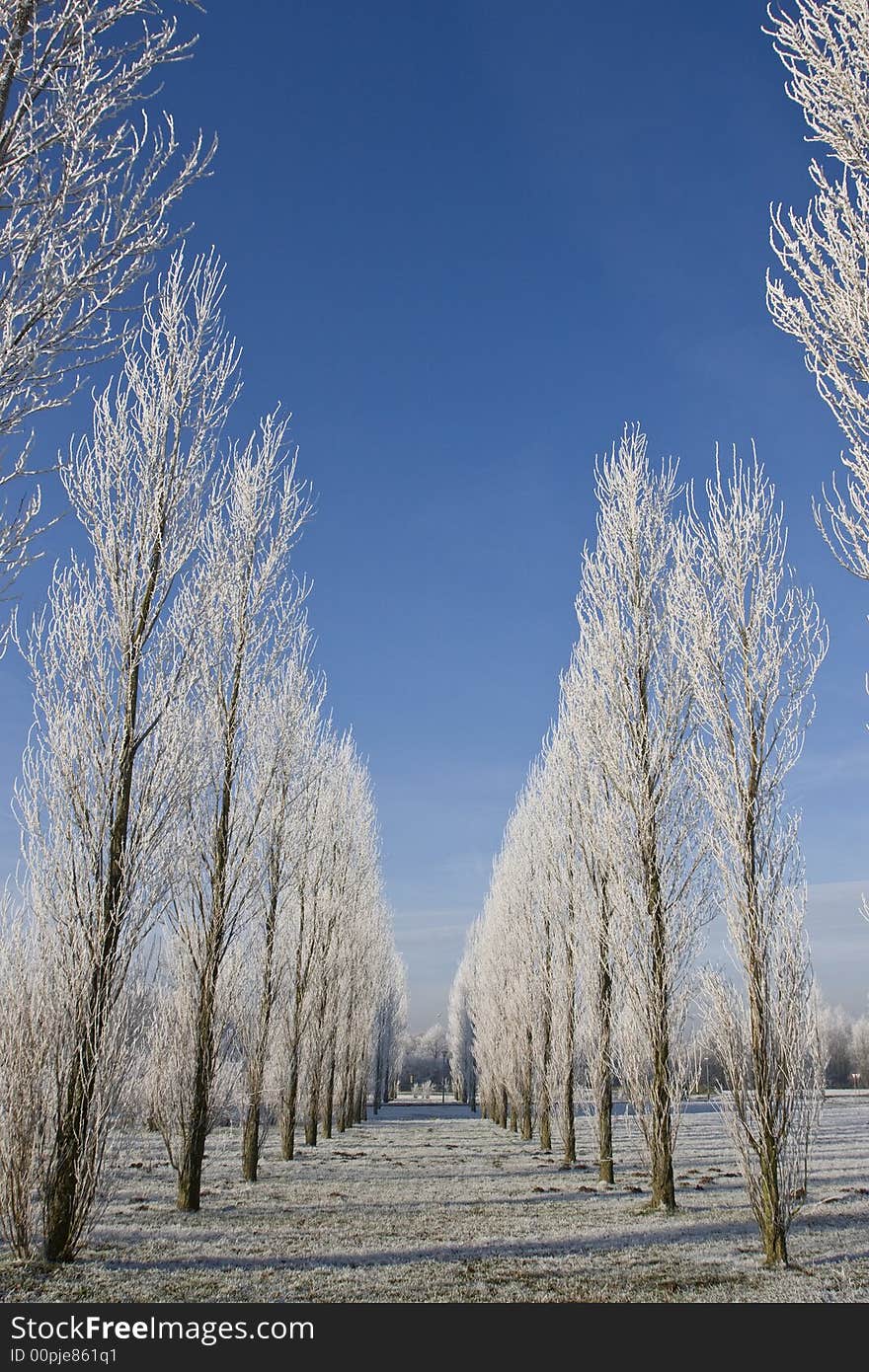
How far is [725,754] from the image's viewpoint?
8.22 m

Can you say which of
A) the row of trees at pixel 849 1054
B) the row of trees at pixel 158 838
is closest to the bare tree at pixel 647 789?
the row of trees at pixel 158 838

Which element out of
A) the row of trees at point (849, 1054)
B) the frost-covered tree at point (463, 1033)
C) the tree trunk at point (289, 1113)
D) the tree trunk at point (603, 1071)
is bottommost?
the row of trees at point (849, 1054)

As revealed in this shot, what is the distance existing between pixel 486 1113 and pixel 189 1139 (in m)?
27.2

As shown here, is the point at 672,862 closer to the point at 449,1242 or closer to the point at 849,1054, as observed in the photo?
the point at 449,1242

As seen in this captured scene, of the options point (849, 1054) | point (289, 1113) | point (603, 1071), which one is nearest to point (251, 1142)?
point (289, 1113)

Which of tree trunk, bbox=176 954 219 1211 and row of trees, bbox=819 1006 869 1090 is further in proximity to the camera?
row of trees, bbox=819 1006 869 1090

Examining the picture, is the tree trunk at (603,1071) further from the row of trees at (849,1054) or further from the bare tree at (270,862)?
the row of trees at (849,1054)

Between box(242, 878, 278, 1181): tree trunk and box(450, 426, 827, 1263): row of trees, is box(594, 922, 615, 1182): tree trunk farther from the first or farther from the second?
box(242, 878, 278, 1181): tree trunk

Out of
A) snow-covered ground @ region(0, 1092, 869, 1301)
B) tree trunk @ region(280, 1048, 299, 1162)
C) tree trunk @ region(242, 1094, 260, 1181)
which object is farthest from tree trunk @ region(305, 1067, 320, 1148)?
tree trunk @ region(242, 1094, 260, 1181)

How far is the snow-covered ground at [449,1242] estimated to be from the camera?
6.04m

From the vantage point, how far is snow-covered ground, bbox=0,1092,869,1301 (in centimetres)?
604

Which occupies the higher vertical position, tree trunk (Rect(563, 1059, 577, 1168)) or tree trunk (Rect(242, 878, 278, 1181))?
tree trunk (Rect(242, 878, 278, 1181))
